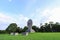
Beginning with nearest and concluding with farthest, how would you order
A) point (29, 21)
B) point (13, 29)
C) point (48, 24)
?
point (29, 21), point (13, 29), point (48, 24)

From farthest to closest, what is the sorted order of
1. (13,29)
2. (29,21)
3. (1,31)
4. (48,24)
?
1. (48,24)
2. (13,29)
3. (1,31)
4. (29,21)

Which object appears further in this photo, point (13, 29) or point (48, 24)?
point (48, 24)

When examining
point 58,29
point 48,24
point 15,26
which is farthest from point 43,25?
point 15,26

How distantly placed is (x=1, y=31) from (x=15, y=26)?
1175 cm

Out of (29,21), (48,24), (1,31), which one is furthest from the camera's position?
(48,24)

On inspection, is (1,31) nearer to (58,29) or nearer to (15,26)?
(15,26)

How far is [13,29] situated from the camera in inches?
2766

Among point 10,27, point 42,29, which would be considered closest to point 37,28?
point 42,29

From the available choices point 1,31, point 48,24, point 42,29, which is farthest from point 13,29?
point 48,24

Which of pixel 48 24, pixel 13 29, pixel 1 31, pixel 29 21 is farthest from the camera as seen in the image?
pixel 48 24

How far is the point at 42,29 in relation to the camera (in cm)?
7069

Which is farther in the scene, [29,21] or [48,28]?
[48,28]

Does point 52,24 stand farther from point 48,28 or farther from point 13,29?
point 13,29

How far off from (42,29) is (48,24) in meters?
6.69
